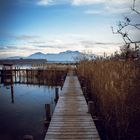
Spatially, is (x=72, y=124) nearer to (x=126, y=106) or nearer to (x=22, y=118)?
(x=126, y=106)

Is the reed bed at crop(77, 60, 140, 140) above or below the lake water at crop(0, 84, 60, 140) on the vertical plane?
above

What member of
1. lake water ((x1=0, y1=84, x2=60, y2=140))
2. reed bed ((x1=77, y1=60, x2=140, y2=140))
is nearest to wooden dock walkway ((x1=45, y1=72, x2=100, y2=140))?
reed bed ((x1=77, y1=60, x2=140, y2=140))

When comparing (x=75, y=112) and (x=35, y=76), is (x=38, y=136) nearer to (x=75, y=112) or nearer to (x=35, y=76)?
(x=75, y=112)

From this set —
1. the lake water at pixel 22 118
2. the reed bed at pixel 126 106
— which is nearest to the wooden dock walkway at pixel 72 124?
the reed bed at pixel 126 106

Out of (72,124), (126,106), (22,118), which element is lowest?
(22,118)

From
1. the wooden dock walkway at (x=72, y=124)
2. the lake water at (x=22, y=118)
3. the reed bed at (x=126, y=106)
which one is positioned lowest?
the lake water at (x=22, y=118)

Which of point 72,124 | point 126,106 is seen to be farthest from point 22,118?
point 126,106

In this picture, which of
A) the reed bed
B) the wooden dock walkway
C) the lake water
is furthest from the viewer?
the lake water

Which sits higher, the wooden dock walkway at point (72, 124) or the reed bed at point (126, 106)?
the reed bed at point (126, 106)

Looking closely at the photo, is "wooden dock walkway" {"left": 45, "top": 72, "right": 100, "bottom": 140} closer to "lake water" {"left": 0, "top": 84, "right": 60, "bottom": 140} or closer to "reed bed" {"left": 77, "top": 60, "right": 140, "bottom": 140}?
"reed bed" {"left": 77, "top": 60, "right": 140, "bottom": 140}

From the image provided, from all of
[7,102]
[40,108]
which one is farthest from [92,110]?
[7,102]

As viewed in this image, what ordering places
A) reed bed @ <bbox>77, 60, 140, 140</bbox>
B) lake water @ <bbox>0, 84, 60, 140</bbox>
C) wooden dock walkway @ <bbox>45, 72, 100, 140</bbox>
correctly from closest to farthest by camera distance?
1. reed bed @ <bbox>77, 60, 140, 140</bbox>
2. wooden dock walkway @ <bbox>45, 72, 100, 140</bbox>
3. lake water @ <bbox>0, 84, 60, 140</bbox>

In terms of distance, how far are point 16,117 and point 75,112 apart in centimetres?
524

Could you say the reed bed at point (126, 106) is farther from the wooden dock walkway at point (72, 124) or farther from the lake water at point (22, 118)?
the lake water at point (22, 118)
